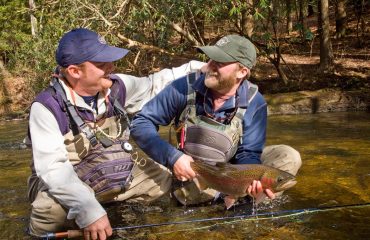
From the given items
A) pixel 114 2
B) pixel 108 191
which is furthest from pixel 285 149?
pixel 114 2

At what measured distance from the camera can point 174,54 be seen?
1450 cm

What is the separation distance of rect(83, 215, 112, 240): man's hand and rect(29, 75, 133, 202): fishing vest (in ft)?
2.08

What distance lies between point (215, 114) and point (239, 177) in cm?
69

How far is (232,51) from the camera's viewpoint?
387cm

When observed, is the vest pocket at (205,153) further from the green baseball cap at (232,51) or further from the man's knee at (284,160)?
the green baseball cap at (232,51)

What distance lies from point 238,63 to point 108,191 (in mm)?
1465

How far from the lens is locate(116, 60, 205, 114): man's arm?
13.5ft

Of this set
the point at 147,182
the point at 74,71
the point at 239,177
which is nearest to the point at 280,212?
the point at 239,177

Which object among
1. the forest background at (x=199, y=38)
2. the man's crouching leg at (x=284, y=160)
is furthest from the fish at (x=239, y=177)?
the forest background at (x=199, y=38)

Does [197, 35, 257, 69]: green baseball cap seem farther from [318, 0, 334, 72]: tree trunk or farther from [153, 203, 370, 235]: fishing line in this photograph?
[318, 0, 334, 72]: tree trunk

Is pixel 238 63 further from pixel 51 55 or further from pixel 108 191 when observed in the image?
pixel 51 55

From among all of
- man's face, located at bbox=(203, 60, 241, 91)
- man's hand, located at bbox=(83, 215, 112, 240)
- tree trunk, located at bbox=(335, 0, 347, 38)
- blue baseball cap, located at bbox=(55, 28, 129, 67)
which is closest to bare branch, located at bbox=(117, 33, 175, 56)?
man's face, located at bbox=(203, 60, 241, 91)

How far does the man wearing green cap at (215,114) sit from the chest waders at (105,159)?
0.86ft

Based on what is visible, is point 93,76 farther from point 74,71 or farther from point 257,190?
point 257,190
